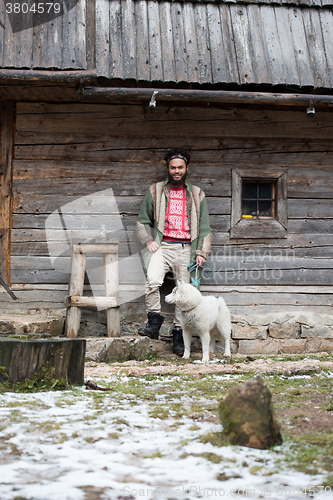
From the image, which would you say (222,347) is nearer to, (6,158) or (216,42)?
(6,158)

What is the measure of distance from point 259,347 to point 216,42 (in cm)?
394

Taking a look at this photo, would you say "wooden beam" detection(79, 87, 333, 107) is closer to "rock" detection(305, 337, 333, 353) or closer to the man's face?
the man's face

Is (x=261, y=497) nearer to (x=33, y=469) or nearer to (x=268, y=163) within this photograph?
(x=33, y=469)

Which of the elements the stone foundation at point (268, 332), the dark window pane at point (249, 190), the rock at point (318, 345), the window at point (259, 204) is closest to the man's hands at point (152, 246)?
the stone foundation at point (268, 332)

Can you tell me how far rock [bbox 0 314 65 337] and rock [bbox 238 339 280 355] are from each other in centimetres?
232

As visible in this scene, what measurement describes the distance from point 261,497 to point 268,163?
5162mm

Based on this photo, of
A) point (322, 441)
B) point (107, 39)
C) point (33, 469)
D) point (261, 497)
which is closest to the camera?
point (261, 497)

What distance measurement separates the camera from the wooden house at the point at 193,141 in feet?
18.7

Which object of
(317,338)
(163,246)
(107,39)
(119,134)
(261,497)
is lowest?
(261,497)

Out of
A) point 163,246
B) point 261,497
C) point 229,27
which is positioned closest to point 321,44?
point 229,27

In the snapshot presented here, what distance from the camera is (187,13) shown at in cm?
609

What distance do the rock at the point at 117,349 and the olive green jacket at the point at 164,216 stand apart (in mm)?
1015

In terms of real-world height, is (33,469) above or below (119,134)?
below

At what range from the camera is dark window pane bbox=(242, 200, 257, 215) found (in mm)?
6348
